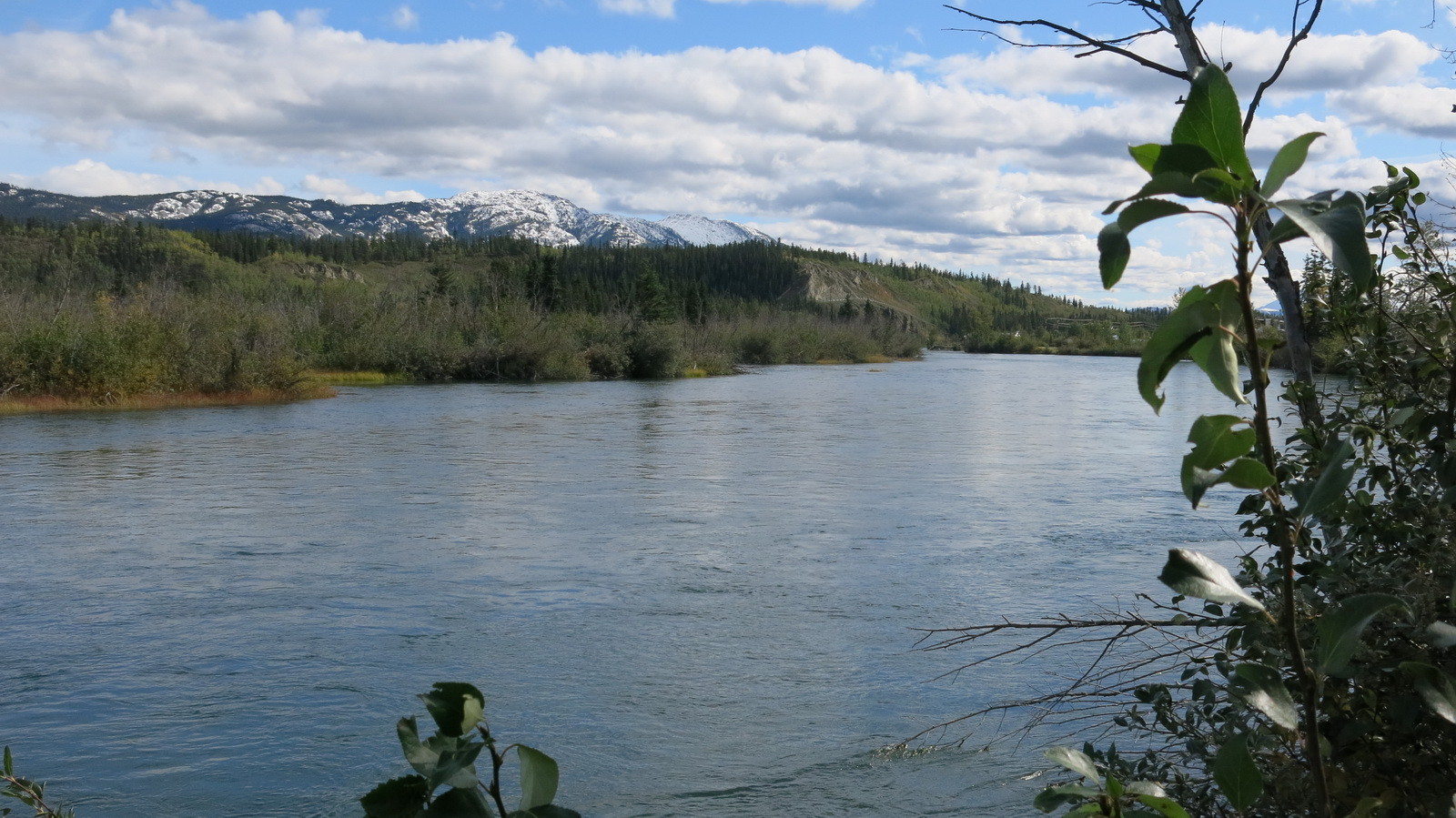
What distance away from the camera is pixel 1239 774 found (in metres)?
1.27

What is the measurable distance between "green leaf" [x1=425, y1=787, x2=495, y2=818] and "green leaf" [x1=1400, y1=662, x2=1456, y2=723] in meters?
1.05

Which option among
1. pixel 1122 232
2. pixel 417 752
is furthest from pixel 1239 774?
pixel 417 752

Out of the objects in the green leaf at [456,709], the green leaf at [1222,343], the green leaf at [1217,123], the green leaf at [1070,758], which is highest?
the green leaf at [1217,123]

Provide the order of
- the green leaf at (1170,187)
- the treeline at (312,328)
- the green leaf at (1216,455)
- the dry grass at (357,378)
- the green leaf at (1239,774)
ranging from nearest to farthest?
1. the green leaf at (1170,187)
2. the green leaf at (1216,455)
3. the green leaf at (1239,774)
4. the treeline at (312,328)
5. the dry grass at (357,378)

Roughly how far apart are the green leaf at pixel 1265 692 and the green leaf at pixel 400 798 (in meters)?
0.91

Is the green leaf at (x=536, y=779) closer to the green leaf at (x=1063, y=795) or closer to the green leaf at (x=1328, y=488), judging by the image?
the green leaf at (x=1063, y=795)

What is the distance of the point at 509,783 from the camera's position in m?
6.20

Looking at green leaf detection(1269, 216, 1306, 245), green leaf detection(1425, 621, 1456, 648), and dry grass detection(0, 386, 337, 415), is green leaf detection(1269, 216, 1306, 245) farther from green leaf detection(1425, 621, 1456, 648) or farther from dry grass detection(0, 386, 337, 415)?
dry grass detection(0, 386, 337, 415)

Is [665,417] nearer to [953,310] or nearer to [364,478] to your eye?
[364,478]

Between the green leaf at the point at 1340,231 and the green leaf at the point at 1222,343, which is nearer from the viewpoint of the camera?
the green leaf at the point at 1340,231

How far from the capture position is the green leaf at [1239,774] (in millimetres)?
1248

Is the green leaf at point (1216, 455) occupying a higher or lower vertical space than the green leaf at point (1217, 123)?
lower

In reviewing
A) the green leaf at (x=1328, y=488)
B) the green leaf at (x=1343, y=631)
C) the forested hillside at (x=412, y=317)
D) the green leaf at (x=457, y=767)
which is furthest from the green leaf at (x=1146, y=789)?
the forested hillside at (x=412, y=317)

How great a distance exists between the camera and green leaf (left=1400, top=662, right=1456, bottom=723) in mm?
1352
